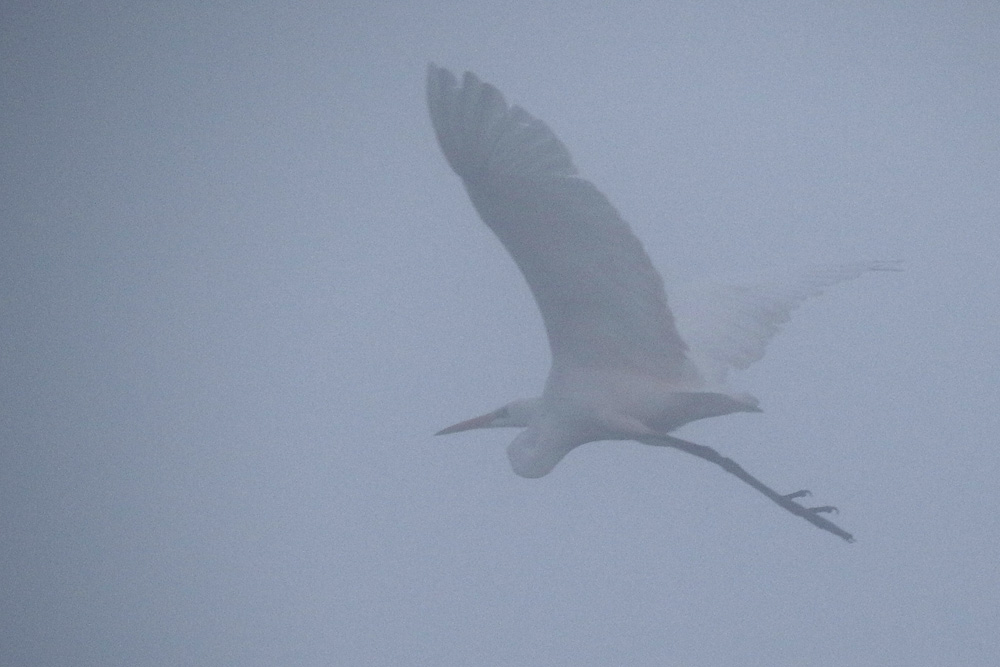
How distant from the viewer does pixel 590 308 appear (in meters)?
5.10

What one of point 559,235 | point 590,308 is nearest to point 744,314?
point 590,308

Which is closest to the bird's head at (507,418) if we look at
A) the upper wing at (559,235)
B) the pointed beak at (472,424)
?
the pointed beak at (472,424)

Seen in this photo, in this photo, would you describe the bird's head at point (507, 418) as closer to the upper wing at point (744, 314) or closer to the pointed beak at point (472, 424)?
the pointed beak at point (472, 424)

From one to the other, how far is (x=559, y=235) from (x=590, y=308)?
74cm

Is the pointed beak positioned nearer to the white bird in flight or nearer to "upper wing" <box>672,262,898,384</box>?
the white bird in flight

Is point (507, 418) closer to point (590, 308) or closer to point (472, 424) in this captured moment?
point (472, 424)

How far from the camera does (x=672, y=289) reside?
6.53 metres

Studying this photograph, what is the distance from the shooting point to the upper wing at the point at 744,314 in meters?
5.94

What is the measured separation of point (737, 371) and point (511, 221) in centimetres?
205

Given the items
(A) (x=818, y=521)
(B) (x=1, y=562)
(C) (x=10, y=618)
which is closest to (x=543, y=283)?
(A) (x=818, y=521)

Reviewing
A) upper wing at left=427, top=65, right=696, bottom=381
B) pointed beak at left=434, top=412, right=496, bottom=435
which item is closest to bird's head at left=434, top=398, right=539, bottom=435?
pointed beak at left=434, top=412, right=496, bottom=435

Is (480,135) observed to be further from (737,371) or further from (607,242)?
(737,371)

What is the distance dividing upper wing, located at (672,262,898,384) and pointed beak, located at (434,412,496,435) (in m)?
1.42

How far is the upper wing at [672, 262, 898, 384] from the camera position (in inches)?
234
